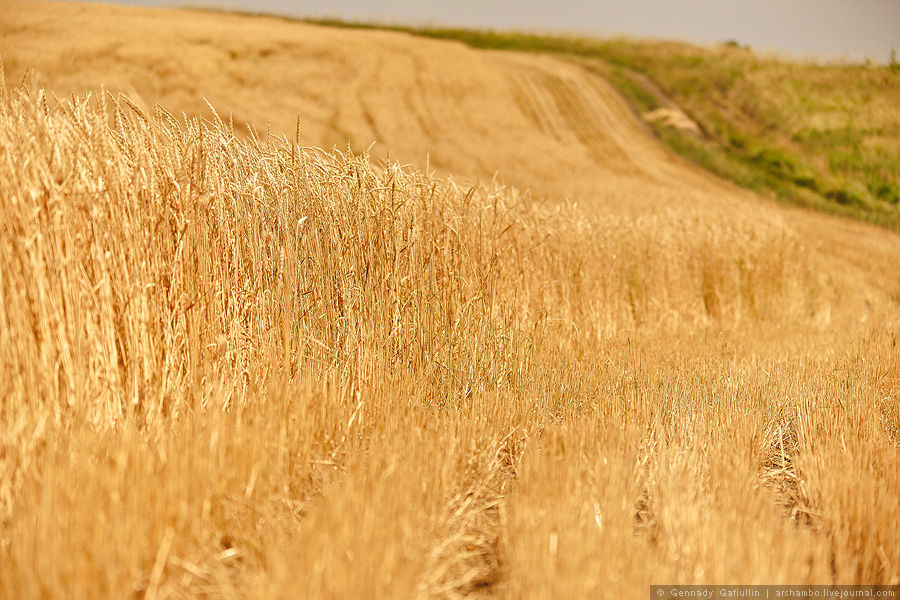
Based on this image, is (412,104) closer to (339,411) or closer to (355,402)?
(355,402)

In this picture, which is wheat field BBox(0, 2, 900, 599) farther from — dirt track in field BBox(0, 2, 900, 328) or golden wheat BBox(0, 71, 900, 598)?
dirt track in field BBox(0, 2, 900, 328)

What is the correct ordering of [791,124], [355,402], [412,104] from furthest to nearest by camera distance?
[791,124]
[412,104]
[355,402]

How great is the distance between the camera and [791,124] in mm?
16391

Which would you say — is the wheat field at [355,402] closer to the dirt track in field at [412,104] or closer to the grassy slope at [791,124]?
the dirt track in field at [412,104]

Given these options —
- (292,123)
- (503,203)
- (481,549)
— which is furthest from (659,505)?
(292,123)

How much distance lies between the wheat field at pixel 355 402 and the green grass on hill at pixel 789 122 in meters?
9.75

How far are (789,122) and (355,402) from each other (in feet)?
54.4

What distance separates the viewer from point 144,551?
6.49 ft

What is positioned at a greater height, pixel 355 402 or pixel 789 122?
pixel 789 122

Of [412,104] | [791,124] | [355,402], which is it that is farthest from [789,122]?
[355,402]

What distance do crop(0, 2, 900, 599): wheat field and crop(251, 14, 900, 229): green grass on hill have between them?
9748 mm

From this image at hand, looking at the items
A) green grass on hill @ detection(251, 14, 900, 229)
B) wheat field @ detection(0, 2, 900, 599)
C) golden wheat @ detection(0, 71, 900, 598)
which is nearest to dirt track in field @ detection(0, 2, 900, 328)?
green grass on hill @ detection(251, 14, 900, 229)

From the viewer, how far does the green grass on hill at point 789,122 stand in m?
13.8

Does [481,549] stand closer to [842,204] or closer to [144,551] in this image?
[144,551]
